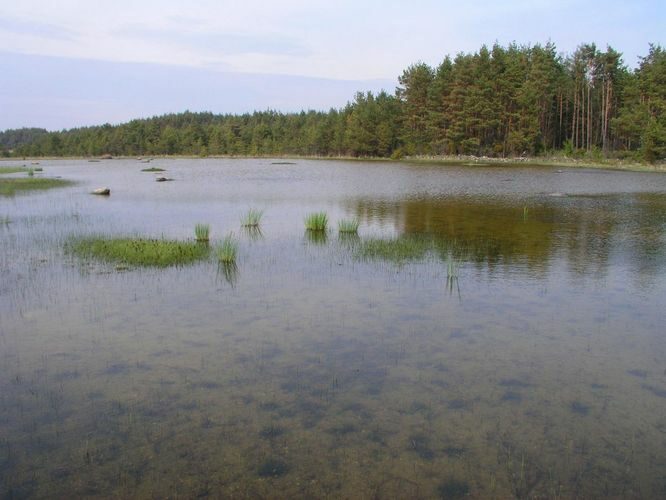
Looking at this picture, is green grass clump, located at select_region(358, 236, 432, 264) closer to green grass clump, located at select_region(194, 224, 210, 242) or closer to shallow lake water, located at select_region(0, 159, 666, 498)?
shallow lake water, located at select_region(0, 159, 666, 498)

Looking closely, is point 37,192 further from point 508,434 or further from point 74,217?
point 508,434

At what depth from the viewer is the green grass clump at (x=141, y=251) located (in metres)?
16.6

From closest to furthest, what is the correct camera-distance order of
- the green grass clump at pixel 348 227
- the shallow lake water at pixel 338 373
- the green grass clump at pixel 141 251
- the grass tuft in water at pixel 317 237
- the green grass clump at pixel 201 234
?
the shallow lake water at pixel 338 373 < the green grass clump at pixel 141 251 < the green grass clump at pixel 201 234 < the grass tuft in water at pixel 317 237 < the green grass clump at pixel 348 227

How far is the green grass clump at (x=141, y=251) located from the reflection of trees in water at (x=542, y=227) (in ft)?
28.7

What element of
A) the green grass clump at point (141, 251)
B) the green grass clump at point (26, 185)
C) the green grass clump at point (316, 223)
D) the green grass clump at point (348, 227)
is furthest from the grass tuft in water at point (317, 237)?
the green grass clump at point (26, 185)

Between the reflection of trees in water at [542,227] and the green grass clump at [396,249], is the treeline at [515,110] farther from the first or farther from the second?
the green grass clump at [396,249]

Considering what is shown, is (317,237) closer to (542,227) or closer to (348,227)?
(348,227)

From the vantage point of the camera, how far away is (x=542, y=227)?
77.4ft

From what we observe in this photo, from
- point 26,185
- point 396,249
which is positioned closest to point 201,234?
point 396,249

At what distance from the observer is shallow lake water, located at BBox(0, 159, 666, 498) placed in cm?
605

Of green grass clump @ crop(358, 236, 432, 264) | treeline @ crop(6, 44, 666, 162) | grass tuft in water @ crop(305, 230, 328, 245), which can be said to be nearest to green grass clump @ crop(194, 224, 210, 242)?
grass tuft in water @ crop(305, 230, 328, 245)

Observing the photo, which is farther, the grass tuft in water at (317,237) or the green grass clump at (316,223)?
the green grass clump at (316,223)

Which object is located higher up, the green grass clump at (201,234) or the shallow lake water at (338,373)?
the green grass clump at (201,234)

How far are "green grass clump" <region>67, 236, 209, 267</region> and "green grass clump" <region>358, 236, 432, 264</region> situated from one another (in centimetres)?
539
